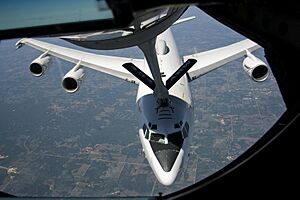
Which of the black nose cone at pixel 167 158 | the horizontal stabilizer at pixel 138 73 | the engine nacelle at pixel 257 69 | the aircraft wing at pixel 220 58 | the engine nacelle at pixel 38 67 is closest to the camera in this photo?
the horizontal stabilizer at pixel 138 73

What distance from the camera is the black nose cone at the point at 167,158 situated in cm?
1188

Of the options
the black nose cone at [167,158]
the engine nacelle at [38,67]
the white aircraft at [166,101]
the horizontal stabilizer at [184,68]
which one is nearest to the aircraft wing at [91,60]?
the white aircraft at [166,101]

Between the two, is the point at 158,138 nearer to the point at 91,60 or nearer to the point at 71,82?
the point at 71,82

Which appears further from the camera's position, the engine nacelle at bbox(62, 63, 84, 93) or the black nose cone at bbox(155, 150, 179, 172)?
the engine nacelle at bbox(62, 63, 84, 93)

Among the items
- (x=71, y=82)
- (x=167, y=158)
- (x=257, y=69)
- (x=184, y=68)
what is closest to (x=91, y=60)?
(x=71, y=82)

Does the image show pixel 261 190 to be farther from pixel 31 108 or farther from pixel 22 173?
pixel 31 108

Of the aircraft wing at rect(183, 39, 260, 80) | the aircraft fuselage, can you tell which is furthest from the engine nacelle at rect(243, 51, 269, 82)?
the aircraft fuselage

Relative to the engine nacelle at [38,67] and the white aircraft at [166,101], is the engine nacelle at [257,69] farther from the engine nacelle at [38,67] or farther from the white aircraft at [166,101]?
the engine nacelle at [38,67]

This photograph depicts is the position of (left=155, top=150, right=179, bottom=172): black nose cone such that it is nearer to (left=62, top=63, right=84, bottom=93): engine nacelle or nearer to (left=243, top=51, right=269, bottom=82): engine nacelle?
(left=62, top=63, right=84, bottom=93): engine nacelle

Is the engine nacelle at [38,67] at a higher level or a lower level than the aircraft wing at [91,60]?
higher

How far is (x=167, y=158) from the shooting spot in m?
11.9

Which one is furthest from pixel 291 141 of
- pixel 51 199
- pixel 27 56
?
pixel 27 56

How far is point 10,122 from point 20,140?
6904mm

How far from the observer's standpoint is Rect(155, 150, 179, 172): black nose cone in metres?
11.9
